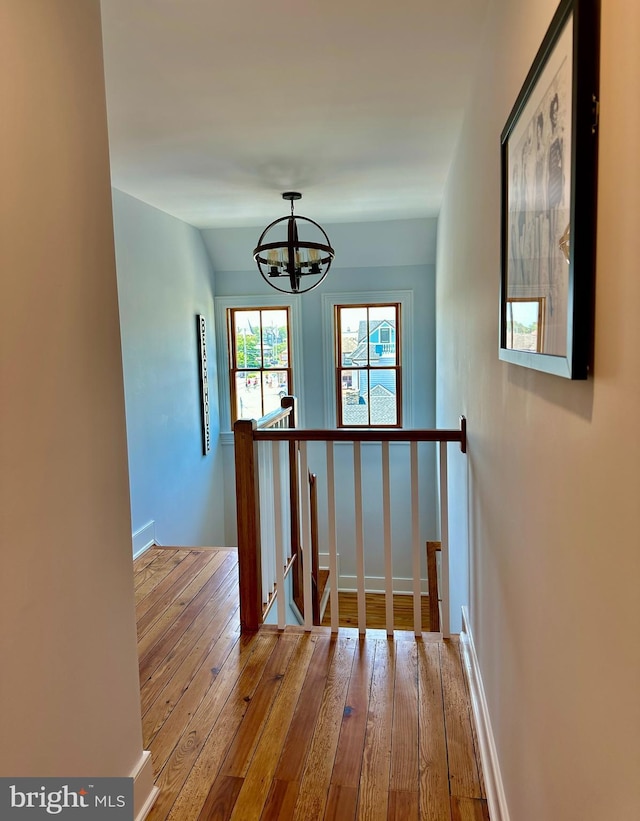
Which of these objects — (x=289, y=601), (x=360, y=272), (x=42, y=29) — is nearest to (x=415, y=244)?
(x=360, y=272)

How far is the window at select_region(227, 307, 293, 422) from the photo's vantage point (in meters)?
5.94

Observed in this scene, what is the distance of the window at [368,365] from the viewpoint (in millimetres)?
5793

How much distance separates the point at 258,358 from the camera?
5.98 m

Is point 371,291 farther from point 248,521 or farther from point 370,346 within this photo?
point 248,521

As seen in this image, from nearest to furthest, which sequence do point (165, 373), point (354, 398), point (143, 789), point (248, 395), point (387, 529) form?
point (143, 789) < point (387, 529) < point (165, 373) < point (354, 398) < point (248, 395)

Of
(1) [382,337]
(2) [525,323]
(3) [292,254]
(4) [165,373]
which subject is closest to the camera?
A: (2) [525,323]

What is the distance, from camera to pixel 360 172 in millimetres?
3469

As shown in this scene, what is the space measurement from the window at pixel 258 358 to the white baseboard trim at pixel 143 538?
2220mm

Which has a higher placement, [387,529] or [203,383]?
[203,383]

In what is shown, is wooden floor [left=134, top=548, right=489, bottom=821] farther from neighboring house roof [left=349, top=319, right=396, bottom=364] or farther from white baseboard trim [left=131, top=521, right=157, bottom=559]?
neighboring house roof [left=349, top=319, right=396, bottom=364]

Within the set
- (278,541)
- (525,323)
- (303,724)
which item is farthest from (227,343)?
(525,323)

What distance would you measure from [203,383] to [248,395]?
2.78 feet

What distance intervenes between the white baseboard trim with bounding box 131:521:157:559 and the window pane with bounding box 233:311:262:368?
249 centimetres

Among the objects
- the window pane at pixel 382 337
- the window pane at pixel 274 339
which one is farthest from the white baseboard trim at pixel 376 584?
the window pane at pixel 274 339
